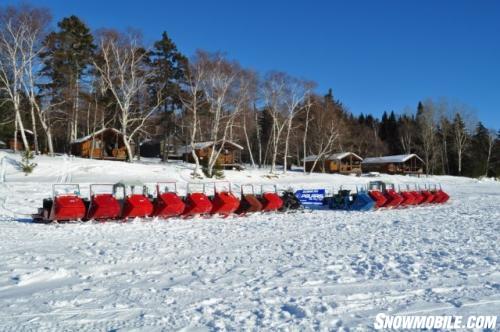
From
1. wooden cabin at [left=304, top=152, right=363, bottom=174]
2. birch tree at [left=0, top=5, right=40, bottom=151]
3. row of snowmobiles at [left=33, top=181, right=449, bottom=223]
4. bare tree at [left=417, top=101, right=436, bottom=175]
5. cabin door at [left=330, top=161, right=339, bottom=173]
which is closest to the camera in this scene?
row of snowmobiles at [left=33, top=181, right=449, bottom=223]

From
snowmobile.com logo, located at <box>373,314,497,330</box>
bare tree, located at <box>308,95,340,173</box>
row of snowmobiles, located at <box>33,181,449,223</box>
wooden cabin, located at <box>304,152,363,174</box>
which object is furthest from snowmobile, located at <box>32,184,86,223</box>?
A: wooden cabin, located at <box>304,152,363,174</box>

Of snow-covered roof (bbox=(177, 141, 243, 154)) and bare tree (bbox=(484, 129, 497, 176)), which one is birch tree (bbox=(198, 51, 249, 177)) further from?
bare tree (bbox=(484, 129, 497, 176))

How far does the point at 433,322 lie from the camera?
507 cm

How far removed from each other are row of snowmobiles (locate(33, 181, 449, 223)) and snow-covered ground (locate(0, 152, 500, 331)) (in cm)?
82

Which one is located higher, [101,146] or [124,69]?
[124,69]

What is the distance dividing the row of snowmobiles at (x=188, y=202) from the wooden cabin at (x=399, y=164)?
46.3 metres

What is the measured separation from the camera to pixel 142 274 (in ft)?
24.8

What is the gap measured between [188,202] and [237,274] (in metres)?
9.69

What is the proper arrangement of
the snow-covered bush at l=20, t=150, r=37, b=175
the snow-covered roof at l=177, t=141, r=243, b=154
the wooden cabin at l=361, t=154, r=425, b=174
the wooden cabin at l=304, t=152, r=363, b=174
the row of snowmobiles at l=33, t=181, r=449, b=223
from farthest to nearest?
the wooden cabin at l=361, t=154, r=425, b=174, the wooden cabin at l=304, t=152, r=363, b=174, the snow-covered roof at l=177, t=141, r=243, b=154, the snow-covered bush at l=20, t=150, r=37, b=175, the row of snowmobiles at l=33, t=181, r=449, b=223

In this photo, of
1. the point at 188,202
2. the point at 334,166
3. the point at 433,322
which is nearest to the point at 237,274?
the point at 433,322

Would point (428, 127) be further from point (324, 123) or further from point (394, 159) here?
point (324, 123)

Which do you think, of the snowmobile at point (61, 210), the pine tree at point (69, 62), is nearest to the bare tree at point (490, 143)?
the pine tree at point (69, 62)

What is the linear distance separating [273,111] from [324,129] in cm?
1341

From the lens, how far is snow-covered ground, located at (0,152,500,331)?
5.38 meters
